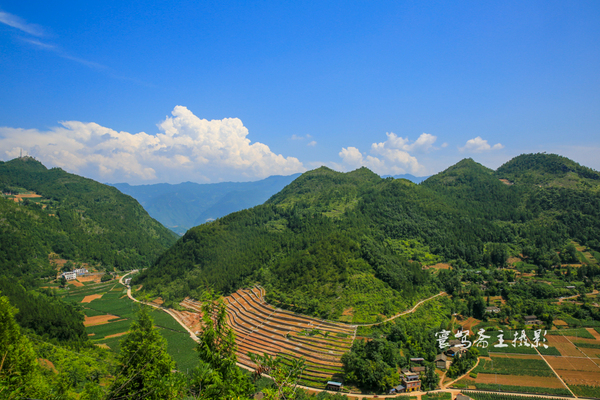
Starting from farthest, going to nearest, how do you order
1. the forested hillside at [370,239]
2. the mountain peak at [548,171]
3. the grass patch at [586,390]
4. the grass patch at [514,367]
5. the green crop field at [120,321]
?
the mountain peak at [548,171], the forested hillside at [370,239], the green crop field at [120,321], the grass patch at [514,367], the grass patch at [586,390]

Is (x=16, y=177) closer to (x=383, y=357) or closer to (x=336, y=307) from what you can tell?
(x=336, y=307)

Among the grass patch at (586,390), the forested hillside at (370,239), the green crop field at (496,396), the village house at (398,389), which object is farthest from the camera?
the forested hillside at (370,239)

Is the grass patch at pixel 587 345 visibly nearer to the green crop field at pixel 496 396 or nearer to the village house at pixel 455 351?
the village house at pixel 455 351

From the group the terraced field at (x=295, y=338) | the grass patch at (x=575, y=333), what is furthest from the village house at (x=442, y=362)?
the grass patch at (x=575, y=333)

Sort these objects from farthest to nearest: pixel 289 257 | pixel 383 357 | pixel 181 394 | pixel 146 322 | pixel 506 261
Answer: pixel 506 261
pixel 289 257
pixel 383 357
pixel 146 322
pixel 181 394

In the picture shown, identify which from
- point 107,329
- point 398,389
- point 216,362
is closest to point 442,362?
point 398,389

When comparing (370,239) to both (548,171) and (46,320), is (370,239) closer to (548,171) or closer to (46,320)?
(46,320)

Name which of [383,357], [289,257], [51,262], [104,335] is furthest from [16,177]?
[383,357]
